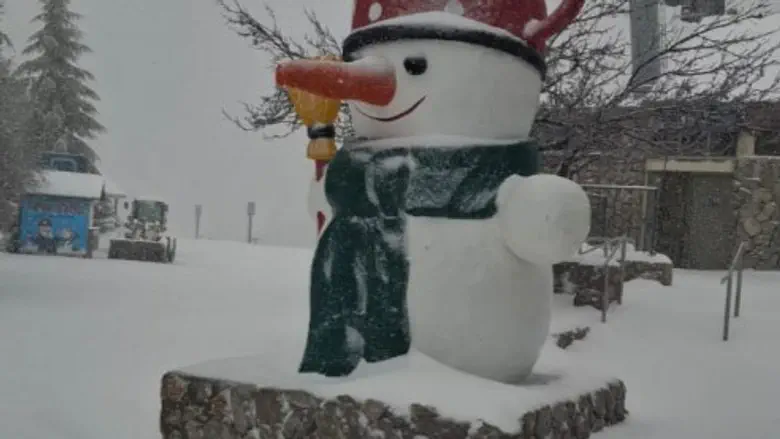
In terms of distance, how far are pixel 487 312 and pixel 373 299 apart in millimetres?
465

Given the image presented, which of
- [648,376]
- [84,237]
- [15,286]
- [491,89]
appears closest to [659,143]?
[648,376]

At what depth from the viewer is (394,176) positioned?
354 cm

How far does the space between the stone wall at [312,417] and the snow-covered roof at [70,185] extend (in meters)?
13.5

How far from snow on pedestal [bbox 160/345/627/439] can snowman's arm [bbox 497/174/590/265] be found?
1.82 ft

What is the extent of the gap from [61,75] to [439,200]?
21.2 metres

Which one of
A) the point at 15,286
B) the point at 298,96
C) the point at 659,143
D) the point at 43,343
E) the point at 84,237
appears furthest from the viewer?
the point at 84,237

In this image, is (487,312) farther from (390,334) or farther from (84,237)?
(84,237)

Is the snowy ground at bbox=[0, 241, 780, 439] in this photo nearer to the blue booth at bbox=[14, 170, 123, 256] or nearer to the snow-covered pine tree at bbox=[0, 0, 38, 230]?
the snow-covered pine tree at bbox=[0, 0, 38, 230]

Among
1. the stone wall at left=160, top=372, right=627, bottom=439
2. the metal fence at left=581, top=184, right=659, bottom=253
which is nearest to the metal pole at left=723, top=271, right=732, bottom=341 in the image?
the stone wall at left=160, top=372, right=627, bottom=439

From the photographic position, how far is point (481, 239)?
3.42m

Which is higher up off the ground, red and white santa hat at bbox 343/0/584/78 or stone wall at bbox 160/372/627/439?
red and white santa hat at bbox 343/0/584/78

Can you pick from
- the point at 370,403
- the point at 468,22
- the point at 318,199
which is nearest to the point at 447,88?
the point at 468,22

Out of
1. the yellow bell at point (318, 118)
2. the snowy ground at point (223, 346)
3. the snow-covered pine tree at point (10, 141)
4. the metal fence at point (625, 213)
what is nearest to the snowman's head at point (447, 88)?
the yellow bell at point (318, 118)

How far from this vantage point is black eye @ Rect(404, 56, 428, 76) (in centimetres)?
354
